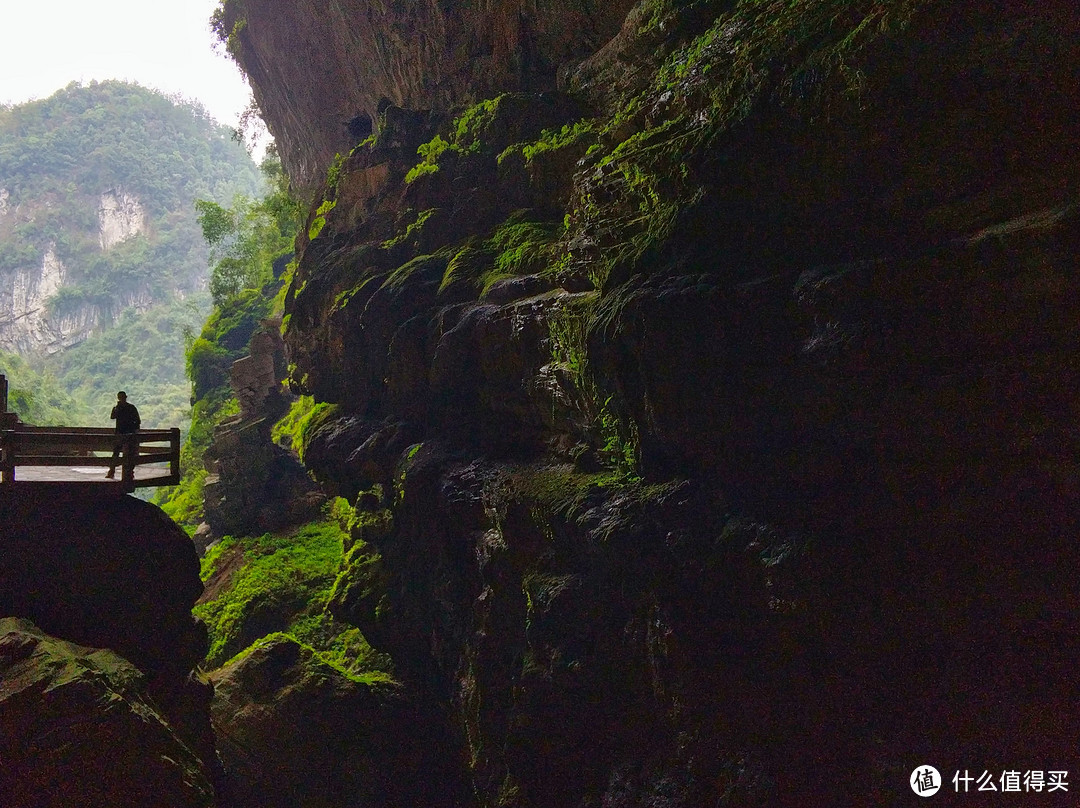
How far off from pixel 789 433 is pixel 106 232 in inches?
3885

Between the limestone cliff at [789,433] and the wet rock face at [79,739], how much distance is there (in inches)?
147

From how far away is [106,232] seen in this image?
83.2m

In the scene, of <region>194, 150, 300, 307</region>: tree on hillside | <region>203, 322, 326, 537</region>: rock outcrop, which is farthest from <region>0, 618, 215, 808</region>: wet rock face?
A: <region>194, 150, 300, 307</region>: tree on hillside

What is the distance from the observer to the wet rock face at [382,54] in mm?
13367

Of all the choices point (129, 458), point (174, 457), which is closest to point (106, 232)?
point (174, 457)

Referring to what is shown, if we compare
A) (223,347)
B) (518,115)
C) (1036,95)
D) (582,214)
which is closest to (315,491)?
(223,347)

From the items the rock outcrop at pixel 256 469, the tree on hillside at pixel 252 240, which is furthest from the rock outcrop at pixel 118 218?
the rock outcrop at pixel 256 469

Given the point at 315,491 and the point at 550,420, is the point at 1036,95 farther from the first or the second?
the point at 315,491

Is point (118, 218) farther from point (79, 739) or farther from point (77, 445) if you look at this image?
point (79, 739)

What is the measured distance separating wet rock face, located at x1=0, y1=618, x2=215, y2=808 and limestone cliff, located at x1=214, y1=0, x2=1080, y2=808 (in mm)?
3738

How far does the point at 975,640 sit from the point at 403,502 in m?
8.29

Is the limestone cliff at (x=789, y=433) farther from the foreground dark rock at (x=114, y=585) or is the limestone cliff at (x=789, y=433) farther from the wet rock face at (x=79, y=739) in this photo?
the foreground dark rock at (x=114, y=585)

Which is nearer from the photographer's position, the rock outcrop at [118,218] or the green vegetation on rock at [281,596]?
the green vegetation on rock at [281,596]

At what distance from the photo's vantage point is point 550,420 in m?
9.24
